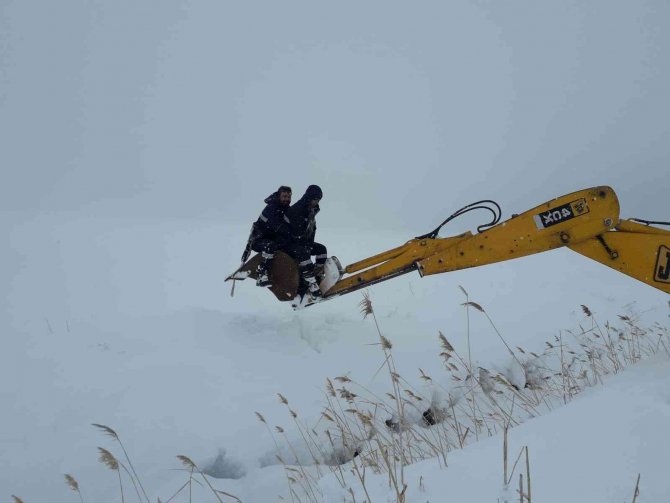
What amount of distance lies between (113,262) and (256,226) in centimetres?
935

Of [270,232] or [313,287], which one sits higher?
[270,232]

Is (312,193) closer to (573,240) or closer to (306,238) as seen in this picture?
(306,238)

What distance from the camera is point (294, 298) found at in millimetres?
5027

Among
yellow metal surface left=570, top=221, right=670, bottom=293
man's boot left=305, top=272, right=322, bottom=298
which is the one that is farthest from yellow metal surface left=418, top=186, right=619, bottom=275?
man's boot left=305, top=272, right=322, bottom=298

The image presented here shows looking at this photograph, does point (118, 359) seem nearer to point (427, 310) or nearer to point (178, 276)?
point (427, 310)

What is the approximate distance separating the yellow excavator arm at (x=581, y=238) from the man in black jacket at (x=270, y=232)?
223cm

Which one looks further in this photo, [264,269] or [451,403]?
[264,269]

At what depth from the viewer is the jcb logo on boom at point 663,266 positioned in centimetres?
291

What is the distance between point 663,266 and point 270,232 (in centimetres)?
396

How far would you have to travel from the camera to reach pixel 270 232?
5.06 m

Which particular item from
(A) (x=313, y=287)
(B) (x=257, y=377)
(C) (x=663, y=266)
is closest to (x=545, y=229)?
(C) (x=663, y=266)

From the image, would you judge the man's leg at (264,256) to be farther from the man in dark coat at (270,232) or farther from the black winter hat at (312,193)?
the black winter hat at (312,193)

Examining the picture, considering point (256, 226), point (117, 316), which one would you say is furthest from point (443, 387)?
point (117, 316)

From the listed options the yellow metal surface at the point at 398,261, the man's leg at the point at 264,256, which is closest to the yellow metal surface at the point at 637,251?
the yellow metal surface at the point at 398,261
